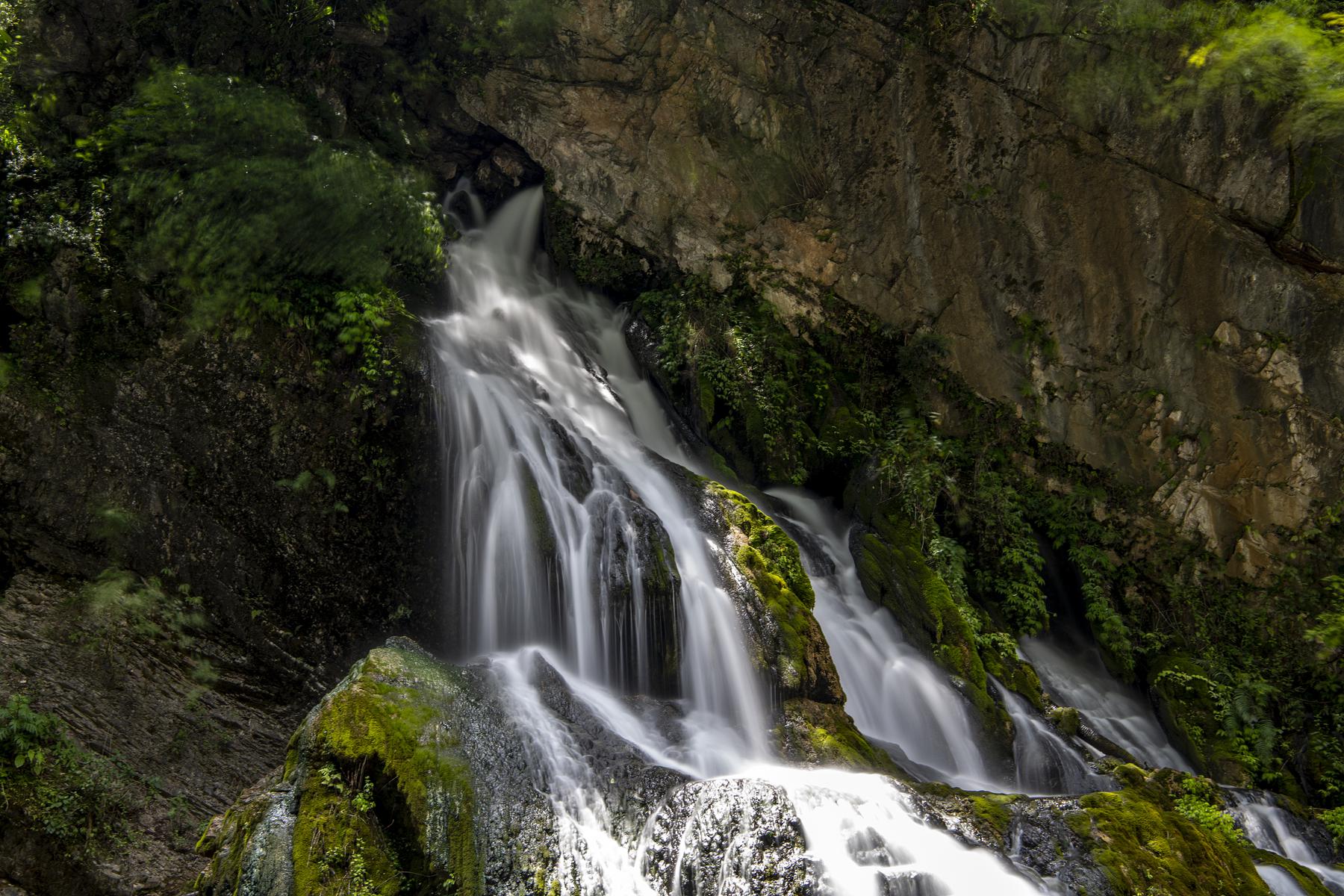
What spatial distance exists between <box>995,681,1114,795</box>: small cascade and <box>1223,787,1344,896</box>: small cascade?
44.2 inches

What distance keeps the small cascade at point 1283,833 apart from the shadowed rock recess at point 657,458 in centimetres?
5

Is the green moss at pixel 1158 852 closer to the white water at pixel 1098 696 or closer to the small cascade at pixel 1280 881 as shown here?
the small cascade at pixel 1280 881

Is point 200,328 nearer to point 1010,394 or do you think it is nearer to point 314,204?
point 314,204

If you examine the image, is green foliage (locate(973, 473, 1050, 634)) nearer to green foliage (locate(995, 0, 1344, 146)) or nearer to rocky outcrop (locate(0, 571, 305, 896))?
green foliage (locate(995, 0, 1344, 146))

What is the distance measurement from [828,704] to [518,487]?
3.17 m

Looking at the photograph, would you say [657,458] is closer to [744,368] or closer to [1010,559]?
[744,368]

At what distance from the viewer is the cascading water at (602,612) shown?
3.94 meters

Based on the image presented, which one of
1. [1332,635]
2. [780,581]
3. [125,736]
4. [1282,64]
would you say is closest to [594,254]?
[780,581]

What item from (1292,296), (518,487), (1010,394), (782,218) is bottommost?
(518,487)

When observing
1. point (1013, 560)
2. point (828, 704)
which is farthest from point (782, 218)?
point (828, 704)

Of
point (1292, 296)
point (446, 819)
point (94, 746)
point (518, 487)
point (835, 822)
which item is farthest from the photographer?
point (1292, 296)

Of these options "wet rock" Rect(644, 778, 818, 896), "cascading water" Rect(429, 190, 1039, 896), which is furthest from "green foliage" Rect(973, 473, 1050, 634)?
"wet rock" Rect(644, 778, 818, 896)

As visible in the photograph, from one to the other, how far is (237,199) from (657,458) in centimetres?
451

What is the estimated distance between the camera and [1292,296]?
9.80 m
